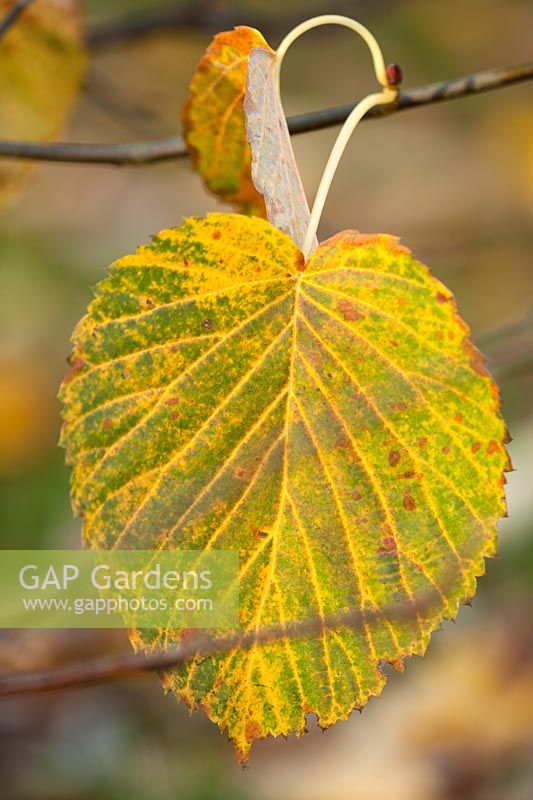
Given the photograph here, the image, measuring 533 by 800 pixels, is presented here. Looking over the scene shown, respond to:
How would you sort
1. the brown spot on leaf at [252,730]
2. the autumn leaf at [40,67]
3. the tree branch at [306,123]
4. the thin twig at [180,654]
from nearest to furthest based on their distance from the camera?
the thin twig at [180,654] < the brown spot on leaf at [252,730] < the tree branch at [306,123] < the autumn leaf at [40,67]

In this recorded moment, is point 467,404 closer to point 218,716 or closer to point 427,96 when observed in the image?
point 218,716

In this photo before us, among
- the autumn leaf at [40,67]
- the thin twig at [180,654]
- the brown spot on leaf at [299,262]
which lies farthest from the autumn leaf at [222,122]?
the thin twig at [180,654]

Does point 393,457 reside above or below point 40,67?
below

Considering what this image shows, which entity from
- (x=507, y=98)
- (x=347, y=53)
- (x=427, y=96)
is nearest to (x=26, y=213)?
Result: (x=347, y=53)

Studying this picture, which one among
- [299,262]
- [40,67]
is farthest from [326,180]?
[40,67]

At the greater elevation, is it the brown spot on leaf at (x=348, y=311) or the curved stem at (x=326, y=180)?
the curved stem at (x=326, y=180)

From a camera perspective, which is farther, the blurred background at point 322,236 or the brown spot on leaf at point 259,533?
the blurred background at point 322,236

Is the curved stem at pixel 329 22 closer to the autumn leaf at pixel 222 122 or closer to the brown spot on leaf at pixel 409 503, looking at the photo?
the autumn leaf at pixel 222 122

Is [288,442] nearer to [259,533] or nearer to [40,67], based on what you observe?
[259,533]
